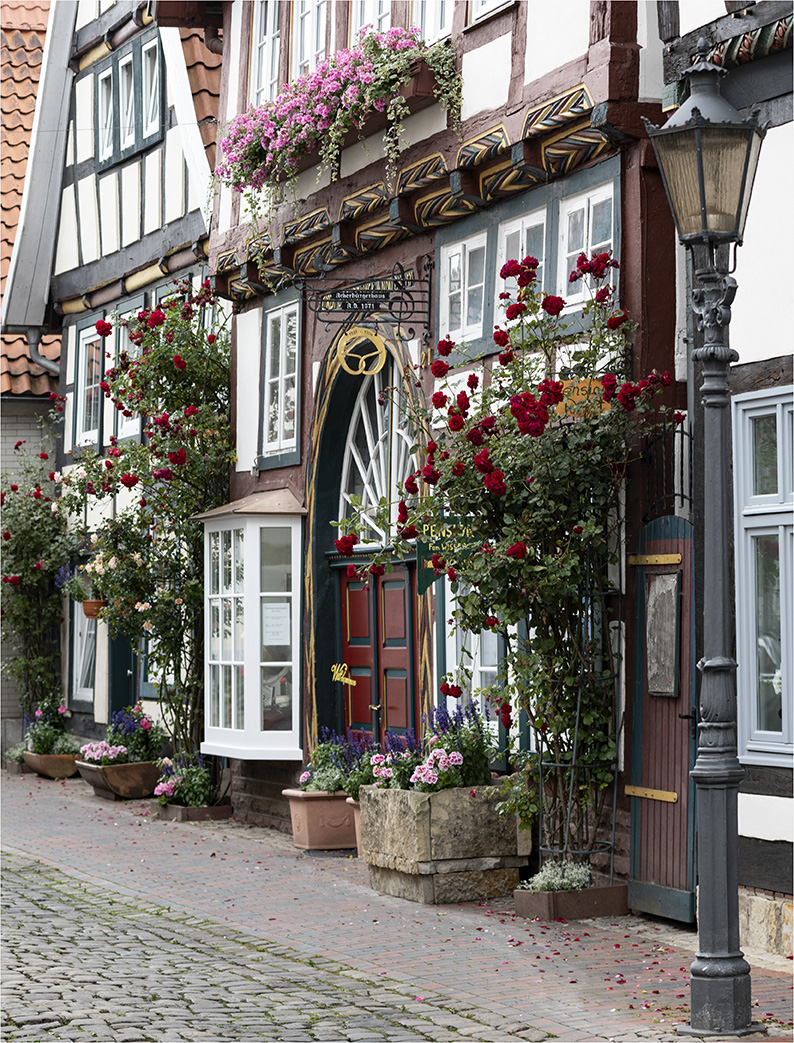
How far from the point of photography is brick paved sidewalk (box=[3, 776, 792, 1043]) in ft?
22.4

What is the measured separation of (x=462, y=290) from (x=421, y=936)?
447 centimetres

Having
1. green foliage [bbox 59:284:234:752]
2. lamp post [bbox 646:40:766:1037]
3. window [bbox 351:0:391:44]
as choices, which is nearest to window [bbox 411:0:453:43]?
window [bbox 351:0:391:44]

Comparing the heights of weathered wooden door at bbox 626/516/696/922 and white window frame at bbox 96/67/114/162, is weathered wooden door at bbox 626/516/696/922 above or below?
below

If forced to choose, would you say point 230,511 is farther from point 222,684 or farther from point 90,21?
point 90,21

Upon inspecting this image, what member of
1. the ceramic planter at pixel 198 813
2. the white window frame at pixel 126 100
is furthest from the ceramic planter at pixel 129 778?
the white window frame at pixel 126 100

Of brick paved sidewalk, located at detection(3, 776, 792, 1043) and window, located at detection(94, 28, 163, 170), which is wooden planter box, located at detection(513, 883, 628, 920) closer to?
brick paved sidewalk, located at detection(3, 776, 792, 1043)

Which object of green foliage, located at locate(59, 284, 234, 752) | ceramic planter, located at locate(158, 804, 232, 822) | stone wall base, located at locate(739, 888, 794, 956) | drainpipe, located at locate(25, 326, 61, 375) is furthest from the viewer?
drainpipe, located at locate(25, 326, 61, 375)

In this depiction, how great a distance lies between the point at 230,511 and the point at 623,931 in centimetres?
596

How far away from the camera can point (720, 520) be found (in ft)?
20.4

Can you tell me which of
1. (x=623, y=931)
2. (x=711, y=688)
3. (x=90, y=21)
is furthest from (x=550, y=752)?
(x=90, y=21)

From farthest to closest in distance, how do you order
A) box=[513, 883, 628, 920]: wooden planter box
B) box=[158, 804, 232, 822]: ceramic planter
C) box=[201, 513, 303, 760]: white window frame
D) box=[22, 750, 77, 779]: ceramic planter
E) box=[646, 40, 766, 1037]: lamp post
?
box=[22, 750, 77, 779]: ceramic planter → box=[158, 804, 232, 822]: ceramic planter → box=[201, 513, 303, 760]: white window frame → box=[513, 883, 628, 920]: wooden planter box → box=[646, 40, 766, 1037]: lamp post

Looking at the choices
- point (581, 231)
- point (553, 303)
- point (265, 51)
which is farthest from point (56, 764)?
point (553, 303)

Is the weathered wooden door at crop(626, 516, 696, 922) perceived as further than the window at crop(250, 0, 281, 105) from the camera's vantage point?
No

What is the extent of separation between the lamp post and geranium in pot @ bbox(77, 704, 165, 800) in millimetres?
10533
